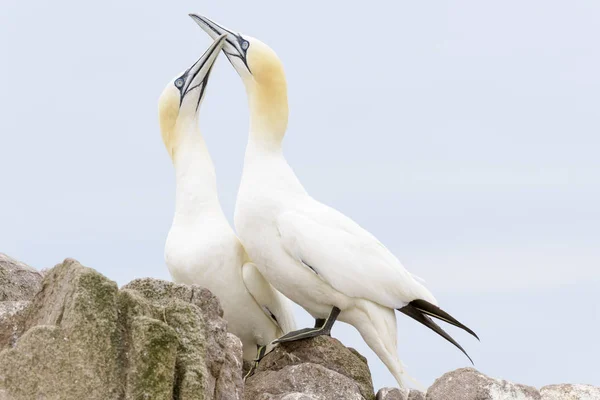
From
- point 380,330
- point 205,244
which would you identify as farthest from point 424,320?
point 205,244

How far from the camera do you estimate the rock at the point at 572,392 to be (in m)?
10.8

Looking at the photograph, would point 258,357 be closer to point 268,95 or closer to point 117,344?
point 268,95

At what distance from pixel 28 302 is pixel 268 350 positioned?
3.30 m

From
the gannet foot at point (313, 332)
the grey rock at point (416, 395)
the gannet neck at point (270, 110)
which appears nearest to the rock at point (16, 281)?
the gannet foot at point (313, 332)

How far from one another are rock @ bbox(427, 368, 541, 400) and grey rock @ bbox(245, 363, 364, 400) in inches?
31.8

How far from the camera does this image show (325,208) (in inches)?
452

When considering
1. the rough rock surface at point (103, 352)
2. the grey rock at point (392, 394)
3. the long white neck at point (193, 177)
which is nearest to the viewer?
the rough rock surface at point (103, 352)

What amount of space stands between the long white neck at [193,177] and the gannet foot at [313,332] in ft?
4.78

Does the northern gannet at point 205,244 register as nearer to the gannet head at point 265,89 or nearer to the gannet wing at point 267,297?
the gannet wing at point 267,297

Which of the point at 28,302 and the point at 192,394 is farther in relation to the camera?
the point at 28,302

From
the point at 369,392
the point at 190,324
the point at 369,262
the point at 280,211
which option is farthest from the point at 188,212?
the point at 190,324

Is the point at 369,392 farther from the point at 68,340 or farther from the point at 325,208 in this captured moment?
the point at 68,340

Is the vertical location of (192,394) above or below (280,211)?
below

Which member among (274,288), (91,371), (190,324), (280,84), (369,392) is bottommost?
(91,371)
